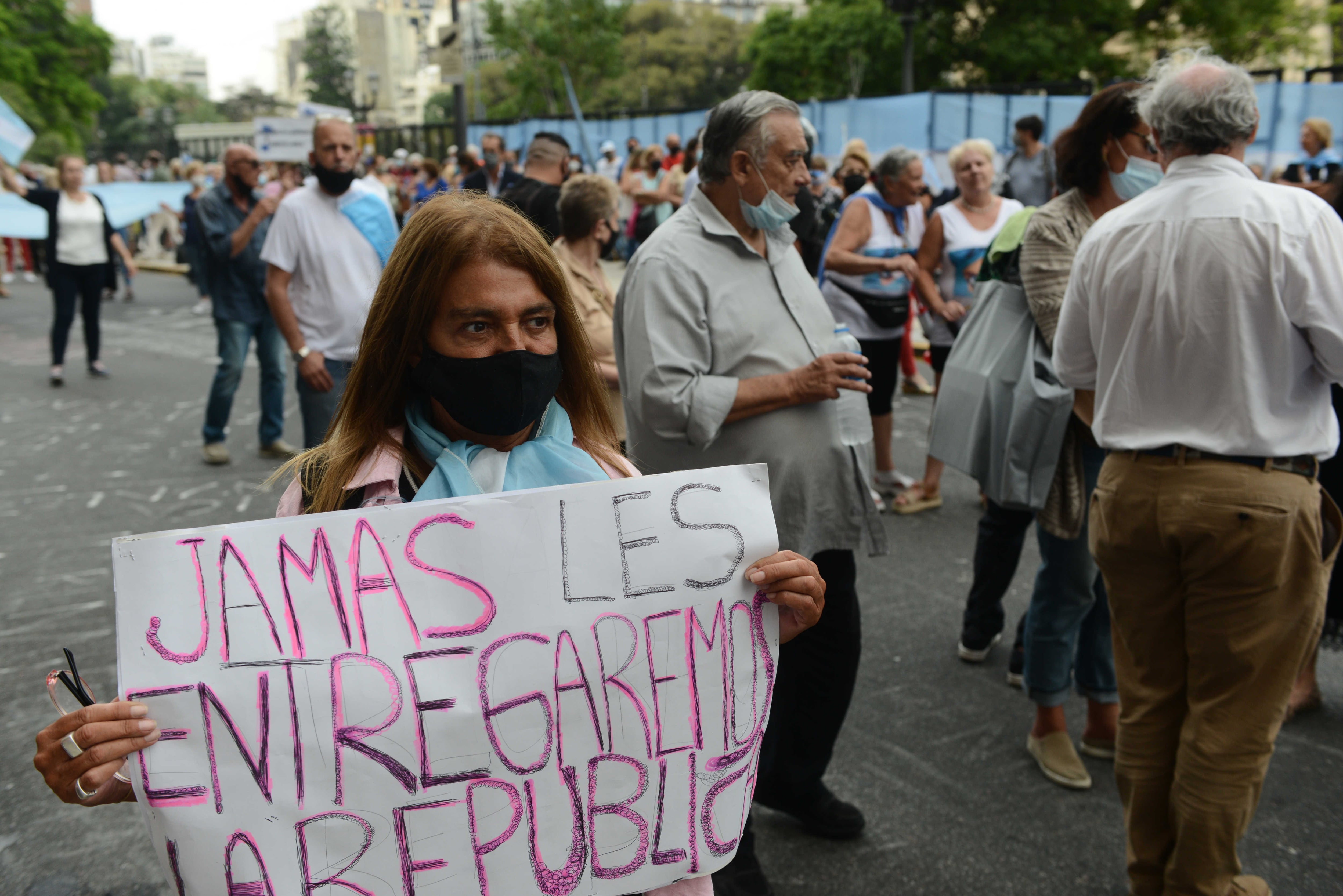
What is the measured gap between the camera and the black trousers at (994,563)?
12.2 ft

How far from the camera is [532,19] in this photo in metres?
52.6

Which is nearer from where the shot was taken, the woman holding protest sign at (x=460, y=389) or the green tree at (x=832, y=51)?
the woman holding protest sign at (x=460, y=389)

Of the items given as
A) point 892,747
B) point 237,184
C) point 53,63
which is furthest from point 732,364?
point 53,63

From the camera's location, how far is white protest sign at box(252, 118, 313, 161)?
9.09m

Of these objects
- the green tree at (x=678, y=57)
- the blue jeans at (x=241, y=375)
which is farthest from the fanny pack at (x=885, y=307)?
the green tree at (x=678, y=57)

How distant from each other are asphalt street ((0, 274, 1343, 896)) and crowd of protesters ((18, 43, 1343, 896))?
14cm

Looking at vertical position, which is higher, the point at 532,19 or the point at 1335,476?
the point at 532,19

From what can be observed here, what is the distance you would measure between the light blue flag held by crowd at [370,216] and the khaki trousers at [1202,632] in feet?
12.0

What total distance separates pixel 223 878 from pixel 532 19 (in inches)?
2215

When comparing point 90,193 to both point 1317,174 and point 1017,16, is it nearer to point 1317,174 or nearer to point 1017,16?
point 1317,174

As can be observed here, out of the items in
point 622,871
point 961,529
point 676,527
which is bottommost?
point 961,529

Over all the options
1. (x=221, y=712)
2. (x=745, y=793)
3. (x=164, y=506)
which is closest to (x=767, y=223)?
(x=745, y=793)

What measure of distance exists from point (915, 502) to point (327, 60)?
95.9 metres

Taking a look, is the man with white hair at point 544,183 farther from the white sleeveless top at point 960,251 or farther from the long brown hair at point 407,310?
the long brown hair at point 407,310
